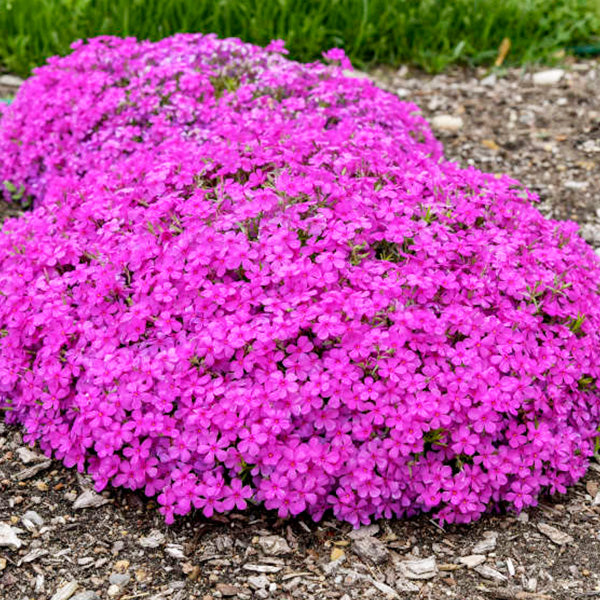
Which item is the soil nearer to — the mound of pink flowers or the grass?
the mound of pink flowers

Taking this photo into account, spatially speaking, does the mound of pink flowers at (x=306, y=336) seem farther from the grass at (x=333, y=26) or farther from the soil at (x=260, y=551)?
the grass at (x=333, y=26)

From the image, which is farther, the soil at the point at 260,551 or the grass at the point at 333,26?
the grass at the point at 333,26

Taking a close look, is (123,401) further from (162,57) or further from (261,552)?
(162,57)

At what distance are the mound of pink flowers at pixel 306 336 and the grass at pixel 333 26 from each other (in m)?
3.55

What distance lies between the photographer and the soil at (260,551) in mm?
3195

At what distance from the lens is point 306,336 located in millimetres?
3352

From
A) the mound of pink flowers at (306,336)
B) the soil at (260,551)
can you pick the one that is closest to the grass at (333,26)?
the mound of pink flowers at (306,336)

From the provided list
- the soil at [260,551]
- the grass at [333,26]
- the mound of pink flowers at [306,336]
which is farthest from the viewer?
the grass at [333,26]

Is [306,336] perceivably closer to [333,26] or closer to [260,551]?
[260,551]

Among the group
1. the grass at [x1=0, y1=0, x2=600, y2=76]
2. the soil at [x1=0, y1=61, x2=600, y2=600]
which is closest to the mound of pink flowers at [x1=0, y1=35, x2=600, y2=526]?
the soil at [x1=0, y1=61, x2=600, y2=600]

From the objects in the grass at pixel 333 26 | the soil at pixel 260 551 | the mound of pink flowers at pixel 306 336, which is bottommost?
the soil at pixel 260 551

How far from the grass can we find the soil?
4681 mm

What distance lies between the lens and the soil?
3195mm

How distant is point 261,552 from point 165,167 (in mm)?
1926
